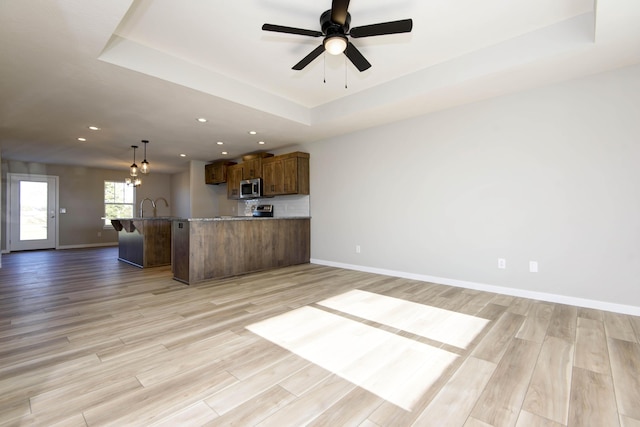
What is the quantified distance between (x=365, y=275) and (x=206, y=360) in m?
3.01

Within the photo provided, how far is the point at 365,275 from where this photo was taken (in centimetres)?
456

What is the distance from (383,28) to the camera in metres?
2.18

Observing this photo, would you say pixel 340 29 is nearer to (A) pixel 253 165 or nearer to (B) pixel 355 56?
(B) pixel 355 56

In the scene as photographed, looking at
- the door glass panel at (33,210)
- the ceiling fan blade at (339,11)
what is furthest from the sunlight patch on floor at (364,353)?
the door glass panel at (33,210)

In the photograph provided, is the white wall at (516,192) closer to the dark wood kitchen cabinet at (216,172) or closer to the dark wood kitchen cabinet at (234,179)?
the dark wood kitchen cabinet at (234,179)

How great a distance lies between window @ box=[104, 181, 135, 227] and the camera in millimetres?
9148

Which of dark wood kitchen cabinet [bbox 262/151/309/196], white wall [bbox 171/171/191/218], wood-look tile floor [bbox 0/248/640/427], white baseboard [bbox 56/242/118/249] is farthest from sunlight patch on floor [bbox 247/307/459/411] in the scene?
white baseboard [bbox 56/242/118/249]

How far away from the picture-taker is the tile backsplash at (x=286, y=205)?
5.92 m

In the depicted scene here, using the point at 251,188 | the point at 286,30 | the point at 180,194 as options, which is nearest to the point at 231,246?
the point at 251,188

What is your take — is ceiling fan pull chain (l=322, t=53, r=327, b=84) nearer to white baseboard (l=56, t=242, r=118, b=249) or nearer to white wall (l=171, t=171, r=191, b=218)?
white wall (l=171, t=171, r=191, b=218)

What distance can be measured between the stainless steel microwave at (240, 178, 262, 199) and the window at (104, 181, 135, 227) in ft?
17.3

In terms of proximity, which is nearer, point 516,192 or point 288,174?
point 516,192

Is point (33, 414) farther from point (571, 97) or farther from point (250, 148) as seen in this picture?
point (250, 148)

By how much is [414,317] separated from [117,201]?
32.9ft
